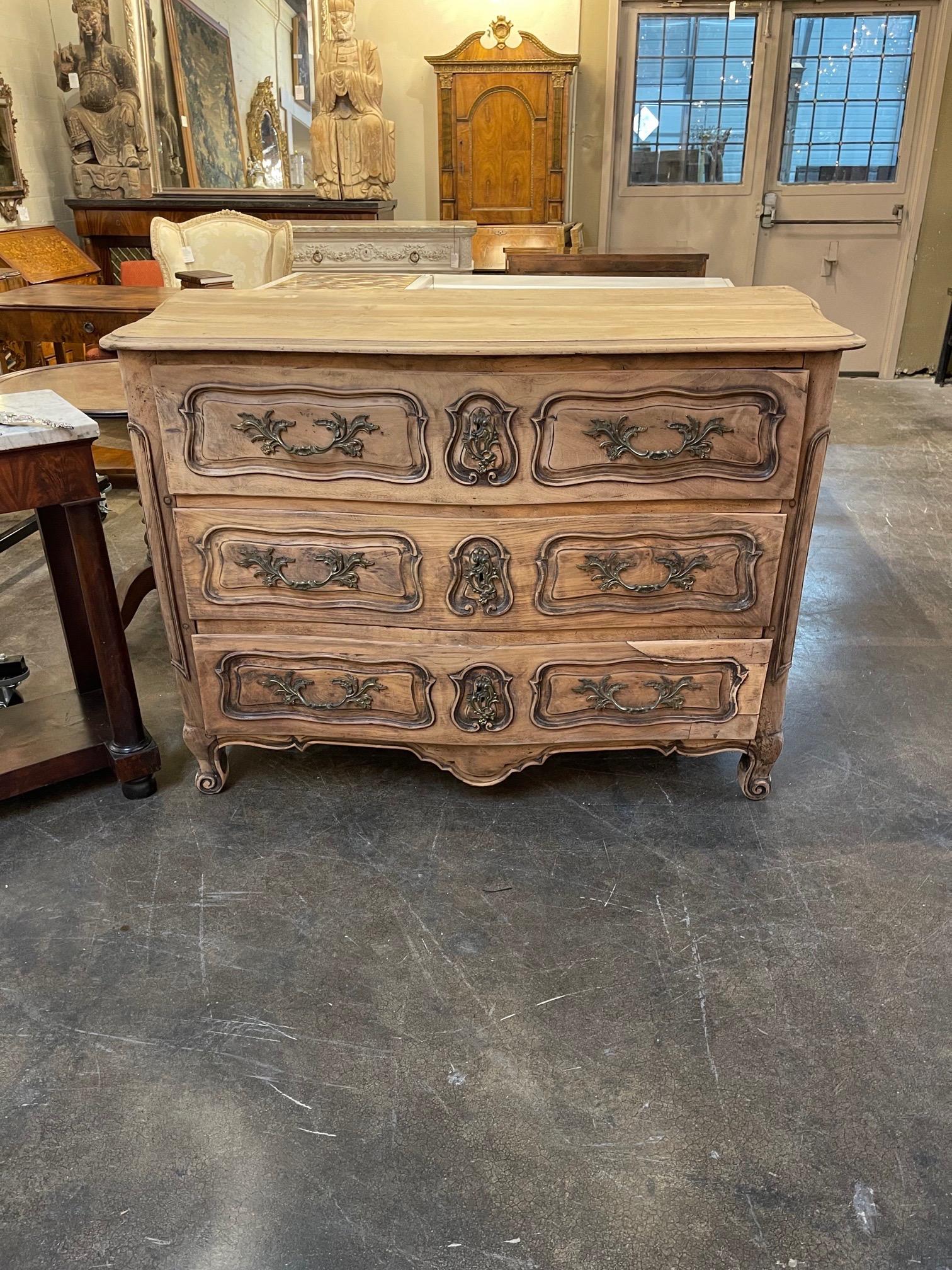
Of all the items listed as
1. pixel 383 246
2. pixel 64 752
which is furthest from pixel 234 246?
pixel 64 752

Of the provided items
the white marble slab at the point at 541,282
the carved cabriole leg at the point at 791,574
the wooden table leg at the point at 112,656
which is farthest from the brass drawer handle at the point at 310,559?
the white marble slab at the point at 541,282

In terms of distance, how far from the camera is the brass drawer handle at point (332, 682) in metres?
2.12

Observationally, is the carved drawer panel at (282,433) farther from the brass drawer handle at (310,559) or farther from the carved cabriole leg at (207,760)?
the carved cabriole leg at (207,760)

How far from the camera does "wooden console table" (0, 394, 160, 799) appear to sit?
2.00 metres

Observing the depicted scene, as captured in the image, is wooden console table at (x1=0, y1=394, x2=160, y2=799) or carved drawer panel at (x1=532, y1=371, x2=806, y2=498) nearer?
carved drawer panel at (x1=532, y1=371, x2=806, y2=498)

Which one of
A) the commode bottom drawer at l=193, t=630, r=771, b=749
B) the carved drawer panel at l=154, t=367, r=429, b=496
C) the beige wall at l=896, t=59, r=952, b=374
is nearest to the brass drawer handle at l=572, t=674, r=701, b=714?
the commode bottom drawer at l=193, t=630, r=771, b=749

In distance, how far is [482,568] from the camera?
1.97 metres

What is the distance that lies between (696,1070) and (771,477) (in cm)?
114

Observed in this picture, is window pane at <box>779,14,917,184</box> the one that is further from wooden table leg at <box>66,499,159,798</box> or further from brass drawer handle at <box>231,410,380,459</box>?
wooden table leg at <box>66,499,159,798</box>

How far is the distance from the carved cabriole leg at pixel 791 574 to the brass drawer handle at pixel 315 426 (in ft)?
2.89

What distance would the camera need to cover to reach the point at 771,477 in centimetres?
191

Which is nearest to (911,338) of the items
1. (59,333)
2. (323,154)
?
(323,154)

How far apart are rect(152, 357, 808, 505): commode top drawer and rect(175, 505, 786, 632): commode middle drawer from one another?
0.19 ft

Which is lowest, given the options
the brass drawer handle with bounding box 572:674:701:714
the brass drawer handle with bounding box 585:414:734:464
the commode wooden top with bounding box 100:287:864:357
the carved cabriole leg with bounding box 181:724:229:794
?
the carved cabriole leg with bounding box 181:724:229:794
